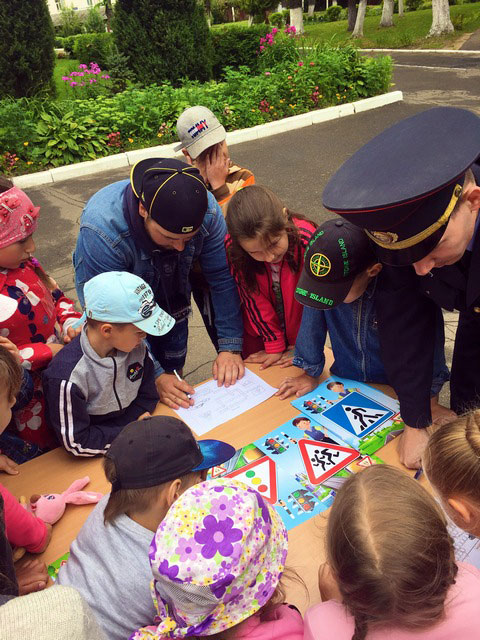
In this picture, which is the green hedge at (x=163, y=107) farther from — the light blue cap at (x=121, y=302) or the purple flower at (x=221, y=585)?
the purple flower at (x=221, y=585)

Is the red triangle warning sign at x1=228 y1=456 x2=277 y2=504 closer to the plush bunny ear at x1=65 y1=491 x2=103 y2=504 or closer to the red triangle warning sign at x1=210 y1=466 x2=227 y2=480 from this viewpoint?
the red triangle warning sign at x1=210 y1=466 x2=227 y2=480

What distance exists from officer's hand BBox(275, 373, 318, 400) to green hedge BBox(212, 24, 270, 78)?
9.29 m

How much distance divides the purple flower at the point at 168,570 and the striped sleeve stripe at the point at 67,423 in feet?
2.79

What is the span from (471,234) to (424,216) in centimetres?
17

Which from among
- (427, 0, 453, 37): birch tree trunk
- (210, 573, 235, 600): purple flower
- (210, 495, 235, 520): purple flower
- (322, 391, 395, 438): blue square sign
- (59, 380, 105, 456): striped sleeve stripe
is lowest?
(322, 391, 395, 438): blue square sign

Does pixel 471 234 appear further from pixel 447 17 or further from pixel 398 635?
pixel 447 17

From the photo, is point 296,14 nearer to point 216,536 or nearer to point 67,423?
point 67,423

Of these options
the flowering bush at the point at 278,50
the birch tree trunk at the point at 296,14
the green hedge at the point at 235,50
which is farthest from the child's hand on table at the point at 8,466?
the birch tree trunk at the point at 296,14

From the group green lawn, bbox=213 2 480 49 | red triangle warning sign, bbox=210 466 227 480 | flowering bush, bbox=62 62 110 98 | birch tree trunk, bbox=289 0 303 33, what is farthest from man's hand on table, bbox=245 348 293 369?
birch tree trunk, bbox=289 0 303 33

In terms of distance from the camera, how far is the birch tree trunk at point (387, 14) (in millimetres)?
16844

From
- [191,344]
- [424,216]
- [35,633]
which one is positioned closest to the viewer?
[35,633]

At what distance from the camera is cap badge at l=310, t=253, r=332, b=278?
60.2 inches

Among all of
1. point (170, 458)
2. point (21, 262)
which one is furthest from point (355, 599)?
point (21, 262)

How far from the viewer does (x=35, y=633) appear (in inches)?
20.5
